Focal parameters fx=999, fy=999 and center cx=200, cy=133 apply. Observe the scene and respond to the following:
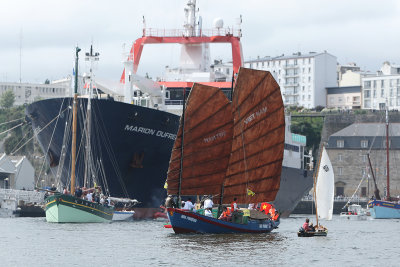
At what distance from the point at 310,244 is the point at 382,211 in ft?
192

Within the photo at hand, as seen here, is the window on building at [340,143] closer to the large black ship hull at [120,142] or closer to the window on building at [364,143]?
the window on building at [364,143]

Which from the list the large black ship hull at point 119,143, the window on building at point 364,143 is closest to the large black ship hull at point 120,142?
the large black ship hull at point 119,143

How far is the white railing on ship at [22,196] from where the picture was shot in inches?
3763

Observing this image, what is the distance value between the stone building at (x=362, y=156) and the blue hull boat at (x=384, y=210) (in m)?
34.2

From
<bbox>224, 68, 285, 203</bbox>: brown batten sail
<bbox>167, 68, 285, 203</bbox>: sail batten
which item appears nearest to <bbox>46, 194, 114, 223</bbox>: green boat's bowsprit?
<bbox>167, 68, 285, 203</bbox>: sail batten

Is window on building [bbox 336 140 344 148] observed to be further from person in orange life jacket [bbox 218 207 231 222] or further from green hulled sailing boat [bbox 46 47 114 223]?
person in orange life jacket [bbox 218 207 231 222]

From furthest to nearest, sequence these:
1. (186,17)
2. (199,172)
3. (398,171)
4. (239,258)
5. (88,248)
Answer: (398,171), (186,17), (199,172), (88,248), (239,258)

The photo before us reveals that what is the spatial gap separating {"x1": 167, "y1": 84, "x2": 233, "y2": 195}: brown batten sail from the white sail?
7309 millimetres

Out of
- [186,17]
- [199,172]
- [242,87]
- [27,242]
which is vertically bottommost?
[27,242]

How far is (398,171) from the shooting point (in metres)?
142

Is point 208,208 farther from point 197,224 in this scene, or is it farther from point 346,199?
point 346,199

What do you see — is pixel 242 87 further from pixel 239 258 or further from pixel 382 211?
pixel 382 211

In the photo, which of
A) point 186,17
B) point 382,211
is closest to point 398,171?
point 382,211

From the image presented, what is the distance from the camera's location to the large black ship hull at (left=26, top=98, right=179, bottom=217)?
70.8 m
